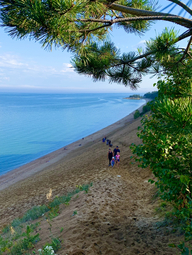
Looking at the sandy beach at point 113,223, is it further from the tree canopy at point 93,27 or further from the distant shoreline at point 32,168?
the distant shoreline at point 32,168

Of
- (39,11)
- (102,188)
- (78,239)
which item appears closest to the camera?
(39,11)

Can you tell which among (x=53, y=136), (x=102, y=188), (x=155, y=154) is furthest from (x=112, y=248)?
(x=53, y=136)

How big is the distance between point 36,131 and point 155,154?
2178 inches

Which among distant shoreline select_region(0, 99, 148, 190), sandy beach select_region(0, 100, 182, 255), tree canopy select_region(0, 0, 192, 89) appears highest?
tree canopy select_region(0, 0, 192, 89)

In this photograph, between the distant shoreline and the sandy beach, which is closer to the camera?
the sandy beach

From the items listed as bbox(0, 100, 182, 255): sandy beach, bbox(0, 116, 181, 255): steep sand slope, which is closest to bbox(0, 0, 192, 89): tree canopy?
bbox(0, 100, 182, 255): sandy beach

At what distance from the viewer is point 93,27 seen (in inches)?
184

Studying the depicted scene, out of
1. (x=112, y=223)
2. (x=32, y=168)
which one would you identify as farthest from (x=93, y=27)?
(x=32, y=168)

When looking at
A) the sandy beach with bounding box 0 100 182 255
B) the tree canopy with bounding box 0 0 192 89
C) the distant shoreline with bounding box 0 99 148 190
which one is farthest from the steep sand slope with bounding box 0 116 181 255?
the distant shoreline with bounding box 0 99 148 190

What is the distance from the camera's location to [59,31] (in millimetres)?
3521

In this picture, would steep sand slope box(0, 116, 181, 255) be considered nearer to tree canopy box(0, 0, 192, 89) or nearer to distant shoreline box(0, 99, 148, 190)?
tree canopy box(0, 0, 192, 89)

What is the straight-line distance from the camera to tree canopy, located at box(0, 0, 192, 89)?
3.21 metres

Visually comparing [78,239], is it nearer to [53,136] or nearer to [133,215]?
[133,215]

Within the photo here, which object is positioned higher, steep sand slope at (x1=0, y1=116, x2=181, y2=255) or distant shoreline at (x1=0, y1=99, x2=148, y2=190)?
steep sand slope at (x1=0, y1=116, x2=181, y2=255)
